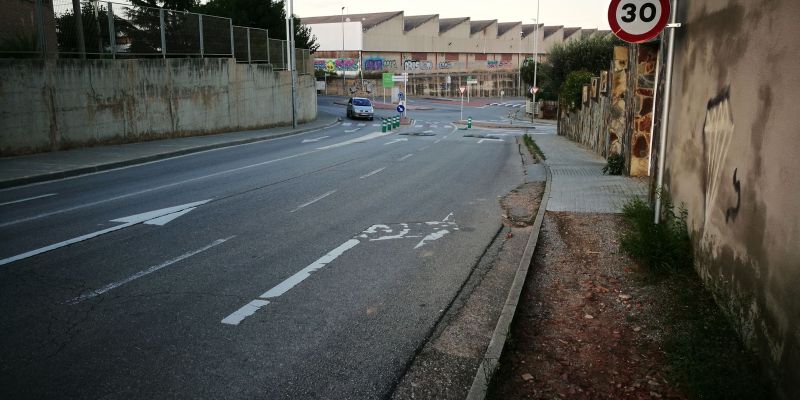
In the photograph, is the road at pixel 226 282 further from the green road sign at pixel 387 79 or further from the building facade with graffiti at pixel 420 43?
the building facade with graffiti at pixel 420 43

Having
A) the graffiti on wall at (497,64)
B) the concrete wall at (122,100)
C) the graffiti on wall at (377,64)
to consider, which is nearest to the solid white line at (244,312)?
the concrete wall at (122,100)

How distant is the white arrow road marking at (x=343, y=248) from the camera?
5.89 meters

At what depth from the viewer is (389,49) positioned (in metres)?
91.1

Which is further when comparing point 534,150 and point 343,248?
point 534,150

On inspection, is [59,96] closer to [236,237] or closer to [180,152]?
[180,152]

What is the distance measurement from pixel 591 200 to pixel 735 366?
7418 millimetres

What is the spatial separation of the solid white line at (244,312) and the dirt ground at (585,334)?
253 centimetres

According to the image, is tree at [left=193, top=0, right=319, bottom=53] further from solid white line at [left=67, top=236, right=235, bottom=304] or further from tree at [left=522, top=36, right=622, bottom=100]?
solid white line at [left=67, top=236, right=235, bottom=304]

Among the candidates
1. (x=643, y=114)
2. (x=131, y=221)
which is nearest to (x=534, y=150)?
(x=643, y=114)

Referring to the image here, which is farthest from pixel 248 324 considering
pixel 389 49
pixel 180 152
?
pixel 389 49

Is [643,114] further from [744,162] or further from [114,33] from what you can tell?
[114,33]

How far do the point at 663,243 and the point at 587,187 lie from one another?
20.4ft

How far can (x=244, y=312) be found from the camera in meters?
5.83

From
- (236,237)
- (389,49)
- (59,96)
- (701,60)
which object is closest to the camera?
(701,60)
